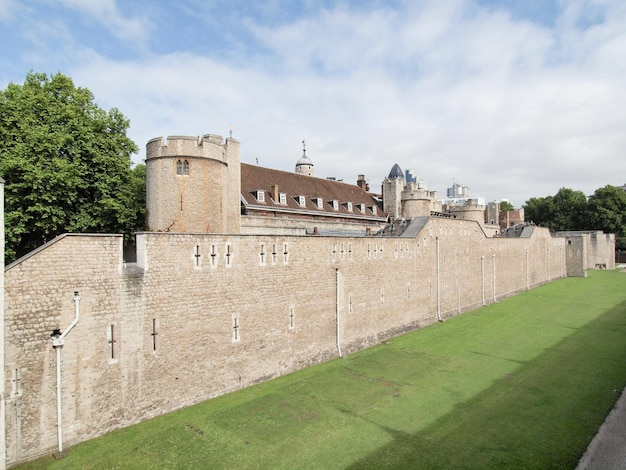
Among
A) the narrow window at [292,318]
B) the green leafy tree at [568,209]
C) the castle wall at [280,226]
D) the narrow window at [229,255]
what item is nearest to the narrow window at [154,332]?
the narrow window at [229,255]

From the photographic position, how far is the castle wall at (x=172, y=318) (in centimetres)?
1010

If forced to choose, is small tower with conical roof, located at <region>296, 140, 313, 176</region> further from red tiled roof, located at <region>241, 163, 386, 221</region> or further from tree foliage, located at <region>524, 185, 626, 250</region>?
tree foliage, located at <region>524, 185, 626, 250</region>

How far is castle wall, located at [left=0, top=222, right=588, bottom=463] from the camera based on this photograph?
10.1m

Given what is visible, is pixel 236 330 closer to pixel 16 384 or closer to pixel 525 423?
pixel 16 384

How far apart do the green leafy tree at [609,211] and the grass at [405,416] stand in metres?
60.4

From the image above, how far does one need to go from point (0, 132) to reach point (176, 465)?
18010 mm

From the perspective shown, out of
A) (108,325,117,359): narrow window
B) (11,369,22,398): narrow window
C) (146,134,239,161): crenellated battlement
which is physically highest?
(146,134,239,161): crenellated battlement

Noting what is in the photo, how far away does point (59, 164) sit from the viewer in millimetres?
18625

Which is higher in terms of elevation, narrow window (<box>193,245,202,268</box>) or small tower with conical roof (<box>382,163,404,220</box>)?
small tower with conical roof (<box>382,163,404,220</box>)

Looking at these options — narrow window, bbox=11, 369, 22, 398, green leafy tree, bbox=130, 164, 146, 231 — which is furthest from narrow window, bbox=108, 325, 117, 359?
green leafy tree, bbox=130, 164, 146, 231

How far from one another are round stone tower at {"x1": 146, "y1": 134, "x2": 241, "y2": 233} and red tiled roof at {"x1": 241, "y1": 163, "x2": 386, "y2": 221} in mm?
8663

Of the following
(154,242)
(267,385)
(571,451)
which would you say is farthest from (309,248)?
(571,451)

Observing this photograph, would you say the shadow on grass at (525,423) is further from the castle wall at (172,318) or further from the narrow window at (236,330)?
the castle wall at (172,318)

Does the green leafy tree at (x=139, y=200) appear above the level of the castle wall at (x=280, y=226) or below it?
above
